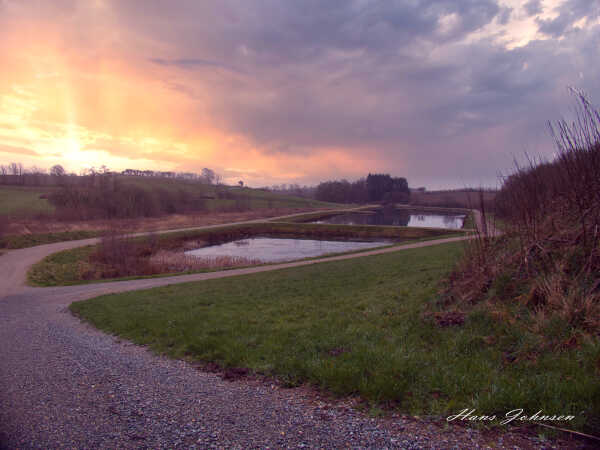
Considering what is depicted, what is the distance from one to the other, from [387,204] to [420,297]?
13793 centimetres

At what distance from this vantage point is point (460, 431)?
3037mm

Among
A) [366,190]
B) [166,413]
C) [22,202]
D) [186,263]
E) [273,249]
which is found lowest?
[273,249]

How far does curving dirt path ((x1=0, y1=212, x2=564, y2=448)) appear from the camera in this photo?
3.07 metres

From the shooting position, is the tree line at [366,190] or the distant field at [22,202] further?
the tree line at [366,190]

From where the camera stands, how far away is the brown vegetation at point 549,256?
4669mm

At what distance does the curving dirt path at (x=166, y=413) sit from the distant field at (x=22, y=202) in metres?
43.6

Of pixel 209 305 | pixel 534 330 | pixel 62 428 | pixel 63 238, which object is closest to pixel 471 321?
pixel 534 330

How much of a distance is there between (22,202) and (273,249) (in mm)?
46817

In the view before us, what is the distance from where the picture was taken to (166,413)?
365cm

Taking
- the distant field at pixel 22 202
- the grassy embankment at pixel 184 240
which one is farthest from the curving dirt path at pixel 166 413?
the distant field at pixel 22 202

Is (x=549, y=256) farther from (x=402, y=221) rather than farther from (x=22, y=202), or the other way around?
(x=22, y=202)

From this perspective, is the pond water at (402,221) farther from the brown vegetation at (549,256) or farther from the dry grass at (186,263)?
the brown vegetation at (549,256)

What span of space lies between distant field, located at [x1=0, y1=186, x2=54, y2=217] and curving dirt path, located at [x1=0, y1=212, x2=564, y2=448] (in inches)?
1715

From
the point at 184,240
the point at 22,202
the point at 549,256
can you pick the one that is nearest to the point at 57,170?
the point at 22,202
